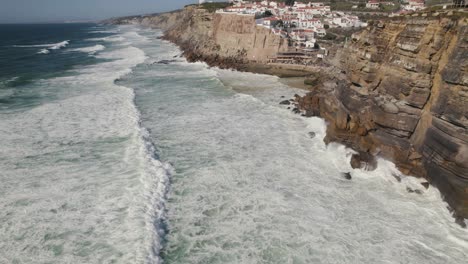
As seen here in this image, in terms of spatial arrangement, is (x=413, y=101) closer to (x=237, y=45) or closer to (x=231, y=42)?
(x=237, y=45)

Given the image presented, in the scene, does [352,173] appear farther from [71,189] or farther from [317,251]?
[71,189]

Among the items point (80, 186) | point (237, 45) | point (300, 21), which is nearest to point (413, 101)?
point (80, 186)

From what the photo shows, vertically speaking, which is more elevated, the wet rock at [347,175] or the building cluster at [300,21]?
the building cluster at [300,21]

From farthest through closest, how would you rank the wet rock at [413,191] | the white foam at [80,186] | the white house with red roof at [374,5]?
the white house with red roof at [374,5] < the wet rock at [413,191] < the white foam at [80,186]

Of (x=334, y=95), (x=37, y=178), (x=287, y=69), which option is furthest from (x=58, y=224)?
(x=287, y=69)

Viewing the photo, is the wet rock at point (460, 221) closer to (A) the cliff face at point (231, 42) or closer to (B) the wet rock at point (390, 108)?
(B) the wet rock at point (390, 108)

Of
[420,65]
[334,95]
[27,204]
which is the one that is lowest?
[27,204]

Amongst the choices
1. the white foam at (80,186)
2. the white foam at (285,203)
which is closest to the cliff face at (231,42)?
the white foam at (285,203)
